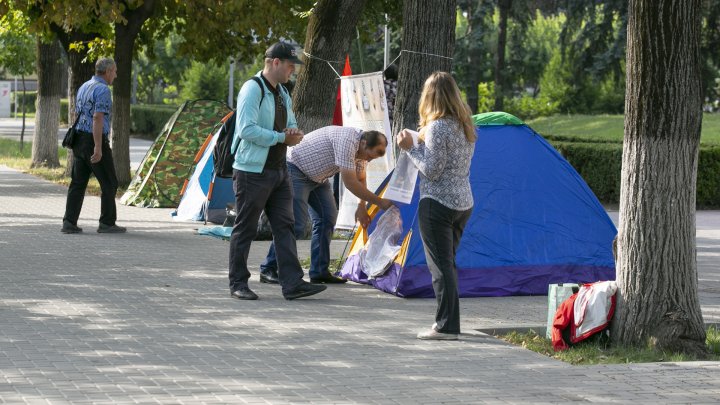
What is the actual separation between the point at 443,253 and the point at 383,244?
2220mm

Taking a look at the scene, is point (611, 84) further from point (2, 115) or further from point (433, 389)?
point (433, 389)

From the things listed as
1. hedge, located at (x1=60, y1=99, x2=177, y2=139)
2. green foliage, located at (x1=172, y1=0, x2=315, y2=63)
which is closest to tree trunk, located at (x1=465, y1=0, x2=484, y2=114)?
hedge, located at (x1=60, y1=99, x2=177, y2=139)

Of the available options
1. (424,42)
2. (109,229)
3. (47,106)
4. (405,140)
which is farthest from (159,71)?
(405,140)

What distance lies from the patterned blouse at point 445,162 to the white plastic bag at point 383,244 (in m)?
2.09

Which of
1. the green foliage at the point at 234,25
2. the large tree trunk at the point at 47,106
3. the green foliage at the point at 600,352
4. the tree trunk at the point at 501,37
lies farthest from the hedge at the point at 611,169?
the tree trunk at the point at 501,37

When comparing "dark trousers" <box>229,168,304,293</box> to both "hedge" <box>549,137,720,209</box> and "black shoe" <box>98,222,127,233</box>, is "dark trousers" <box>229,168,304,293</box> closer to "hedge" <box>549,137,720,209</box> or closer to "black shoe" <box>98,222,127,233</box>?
"black shoe" <box>98,222,127,233</box>

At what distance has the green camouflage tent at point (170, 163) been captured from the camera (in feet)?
57.5

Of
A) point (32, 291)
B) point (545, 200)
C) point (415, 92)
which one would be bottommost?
point (32, 291)

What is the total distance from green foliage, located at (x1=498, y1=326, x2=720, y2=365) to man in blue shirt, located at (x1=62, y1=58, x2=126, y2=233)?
637 cm

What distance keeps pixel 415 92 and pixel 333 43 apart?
2719 millimetres

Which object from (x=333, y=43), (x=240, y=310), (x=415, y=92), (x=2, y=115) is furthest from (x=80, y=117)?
(x=2, y=115)

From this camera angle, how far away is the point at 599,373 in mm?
6844

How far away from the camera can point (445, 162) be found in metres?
7.74

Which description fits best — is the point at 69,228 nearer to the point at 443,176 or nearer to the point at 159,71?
the point at 443,176
